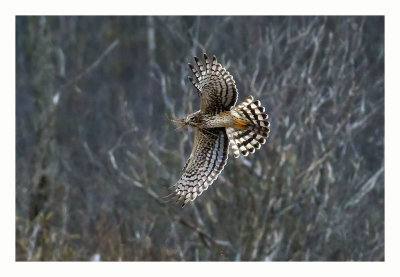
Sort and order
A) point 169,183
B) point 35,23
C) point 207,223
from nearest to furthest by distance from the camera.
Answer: point 169,183 → point 207,223 → point 35,23

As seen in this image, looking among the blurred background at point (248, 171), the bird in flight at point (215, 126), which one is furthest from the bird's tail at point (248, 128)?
the blurred background at point (248, 171)

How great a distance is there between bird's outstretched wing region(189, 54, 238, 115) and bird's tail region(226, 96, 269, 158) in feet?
0.32

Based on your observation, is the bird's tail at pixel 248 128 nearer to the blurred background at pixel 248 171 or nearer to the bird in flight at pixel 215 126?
the bird in flight at pixel 215 126

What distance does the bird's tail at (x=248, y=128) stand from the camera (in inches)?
247

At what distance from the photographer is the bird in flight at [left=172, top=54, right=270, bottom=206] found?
20.5ft

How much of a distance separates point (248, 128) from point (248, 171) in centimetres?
665

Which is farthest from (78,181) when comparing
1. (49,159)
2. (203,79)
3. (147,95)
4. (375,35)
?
(203,79)

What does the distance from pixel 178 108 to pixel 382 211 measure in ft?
10.9

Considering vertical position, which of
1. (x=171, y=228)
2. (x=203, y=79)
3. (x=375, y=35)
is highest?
(x=375, y=35)

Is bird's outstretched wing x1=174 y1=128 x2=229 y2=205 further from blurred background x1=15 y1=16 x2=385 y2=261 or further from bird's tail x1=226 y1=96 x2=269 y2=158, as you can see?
blurred background x1=15 y1=16 x2=385 y2=261

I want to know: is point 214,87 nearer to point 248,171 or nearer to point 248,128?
point 248,128

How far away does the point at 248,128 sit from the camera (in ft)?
20.7

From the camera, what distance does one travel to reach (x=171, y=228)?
43.4 ft

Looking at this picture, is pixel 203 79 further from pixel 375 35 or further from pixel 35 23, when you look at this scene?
pixel 35 23
